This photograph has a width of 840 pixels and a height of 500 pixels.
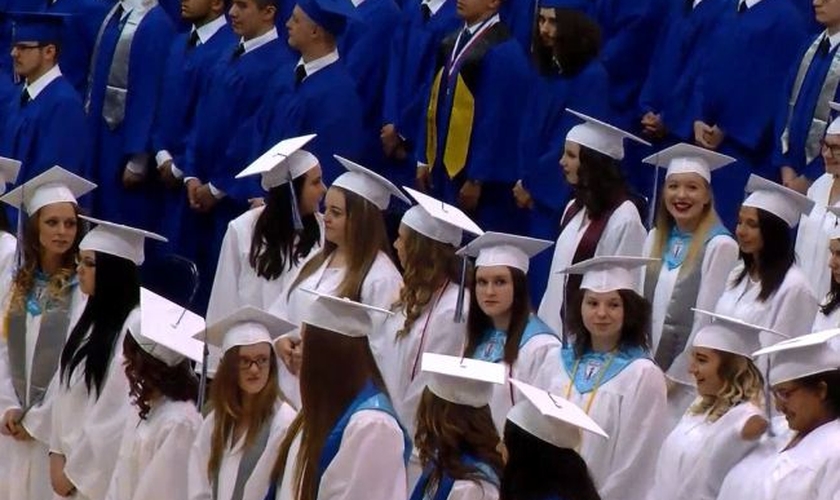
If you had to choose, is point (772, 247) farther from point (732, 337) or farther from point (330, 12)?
point (330, 12)

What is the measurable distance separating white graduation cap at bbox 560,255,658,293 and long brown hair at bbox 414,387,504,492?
136 cm

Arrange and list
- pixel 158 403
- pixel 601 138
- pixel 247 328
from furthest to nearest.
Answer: pixel 601 138
pixel 158 403
pixel 247 328

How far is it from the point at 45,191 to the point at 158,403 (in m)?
1.69

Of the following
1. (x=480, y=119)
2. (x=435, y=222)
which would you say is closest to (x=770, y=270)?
(x=435, y=222)

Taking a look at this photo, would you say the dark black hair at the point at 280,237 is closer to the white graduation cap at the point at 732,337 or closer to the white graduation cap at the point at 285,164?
the white graduation cap at the point at 285,164

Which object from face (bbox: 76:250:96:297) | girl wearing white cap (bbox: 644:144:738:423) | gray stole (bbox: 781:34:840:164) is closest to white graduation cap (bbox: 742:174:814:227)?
girl wearing white cap (bbox: 644:144:738:423)

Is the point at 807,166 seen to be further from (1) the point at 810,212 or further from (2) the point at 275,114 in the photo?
(2) the point at 275,114

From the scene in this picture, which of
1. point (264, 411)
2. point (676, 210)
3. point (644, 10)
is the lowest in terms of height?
point (264, 411)

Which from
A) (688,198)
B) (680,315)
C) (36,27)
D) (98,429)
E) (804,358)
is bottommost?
(98,429)

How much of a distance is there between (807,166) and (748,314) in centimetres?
170

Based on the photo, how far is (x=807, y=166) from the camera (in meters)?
11.0

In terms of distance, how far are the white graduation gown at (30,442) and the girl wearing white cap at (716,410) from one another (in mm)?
2525

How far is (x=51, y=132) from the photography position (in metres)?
12.8

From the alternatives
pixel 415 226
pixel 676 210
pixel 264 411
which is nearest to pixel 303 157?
pixel 415 226
